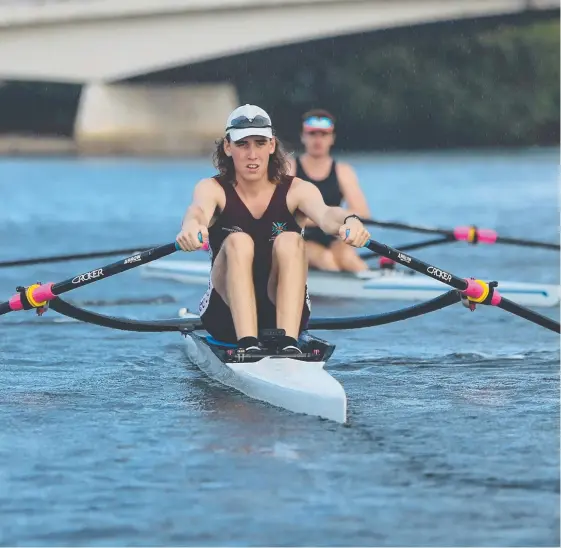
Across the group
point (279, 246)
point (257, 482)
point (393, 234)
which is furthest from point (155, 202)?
point (257, 482)

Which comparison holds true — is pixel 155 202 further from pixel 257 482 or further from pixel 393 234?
pixel 257 482

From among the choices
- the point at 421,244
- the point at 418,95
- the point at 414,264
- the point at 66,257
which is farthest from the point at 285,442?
the point at 418,95

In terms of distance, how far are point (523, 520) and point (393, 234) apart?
16881mm

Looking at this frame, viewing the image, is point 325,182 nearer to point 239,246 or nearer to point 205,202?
point 205,202

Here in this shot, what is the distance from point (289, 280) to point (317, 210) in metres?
0.45

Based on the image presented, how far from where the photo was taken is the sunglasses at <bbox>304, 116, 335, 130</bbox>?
12195 millimetres

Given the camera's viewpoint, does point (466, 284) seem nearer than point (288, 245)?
No

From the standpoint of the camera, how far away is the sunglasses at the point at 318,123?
40.0ft

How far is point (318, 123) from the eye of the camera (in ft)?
40.1

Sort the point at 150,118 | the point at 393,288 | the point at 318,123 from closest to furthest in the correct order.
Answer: the point at 318,123 < the point at 393,288 < the point at 150,118

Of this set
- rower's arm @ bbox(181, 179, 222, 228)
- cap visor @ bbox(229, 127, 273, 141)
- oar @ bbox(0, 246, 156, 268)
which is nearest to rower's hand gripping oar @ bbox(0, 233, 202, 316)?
rower's arm @ bbox(181, 179, 222, 228)

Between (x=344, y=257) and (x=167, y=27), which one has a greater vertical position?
(x=167, y=27)

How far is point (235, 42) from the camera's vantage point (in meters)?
46.3

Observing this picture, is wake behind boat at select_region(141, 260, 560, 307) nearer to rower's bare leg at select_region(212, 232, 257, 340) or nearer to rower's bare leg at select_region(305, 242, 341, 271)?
rower's bare leg at select_region(305, 242, 341, 271)
